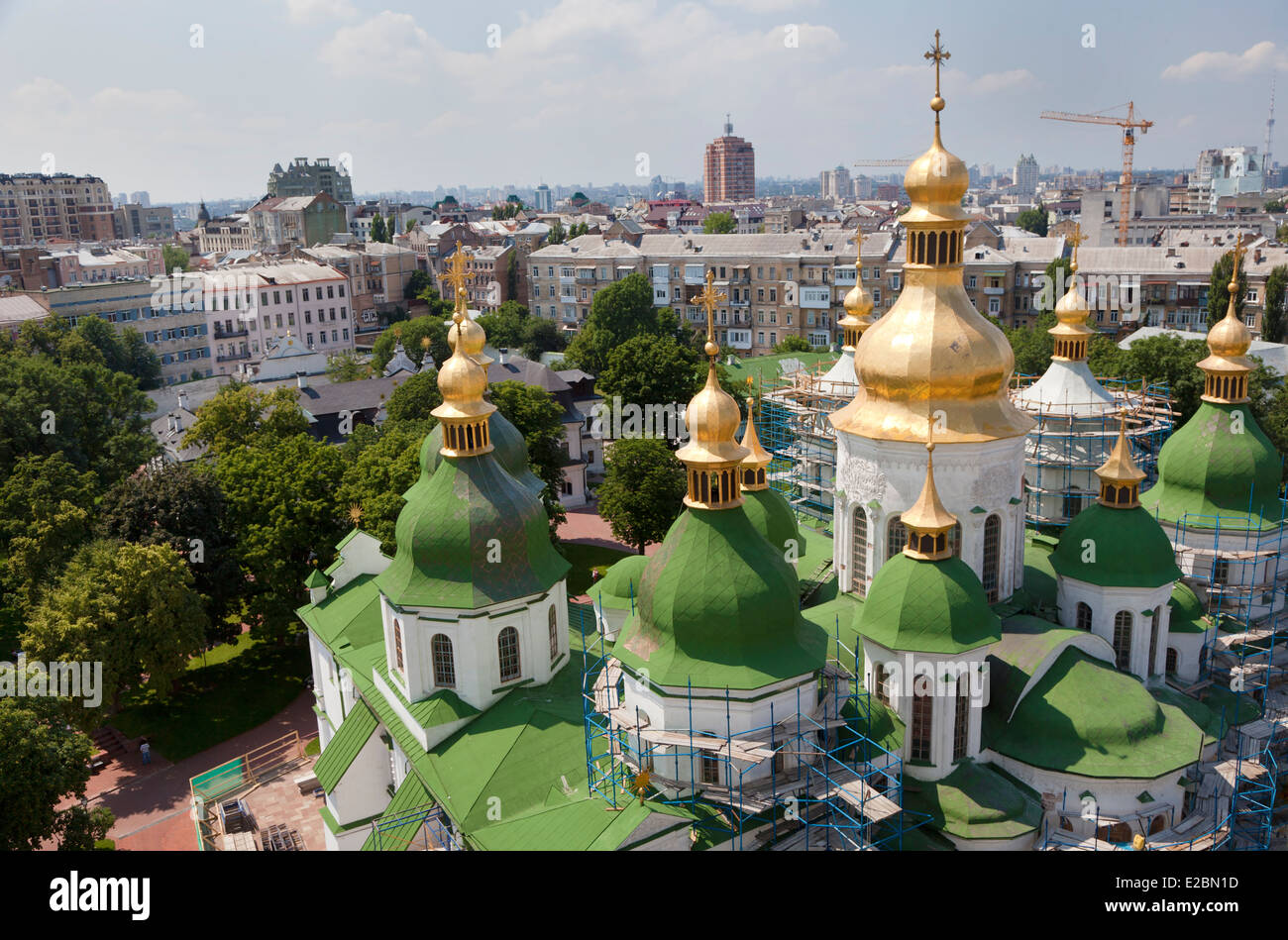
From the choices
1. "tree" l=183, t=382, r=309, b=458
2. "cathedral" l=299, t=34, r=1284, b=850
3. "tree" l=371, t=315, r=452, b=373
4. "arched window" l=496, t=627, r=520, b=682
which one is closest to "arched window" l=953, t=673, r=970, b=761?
"cathedral" l=299, t=34, r=1284, b=850

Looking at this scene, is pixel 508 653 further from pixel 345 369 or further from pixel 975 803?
pixel 345 369

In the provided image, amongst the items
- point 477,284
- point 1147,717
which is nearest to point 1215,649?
point 1147,717

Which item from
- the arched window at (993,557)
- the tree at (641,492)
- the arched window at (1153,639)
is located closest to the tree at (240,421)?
the tree at (641,492)

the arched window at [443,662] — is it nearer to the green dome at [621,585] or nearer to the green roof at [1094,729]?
the green dome at [621,585]

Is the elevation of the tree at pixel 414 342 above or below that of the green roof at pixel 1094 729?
above

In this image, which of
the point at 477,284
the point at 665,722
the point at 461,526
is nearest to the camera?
the point at 665,722

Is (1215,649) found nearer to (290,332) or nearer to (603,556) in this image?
(603,556)
